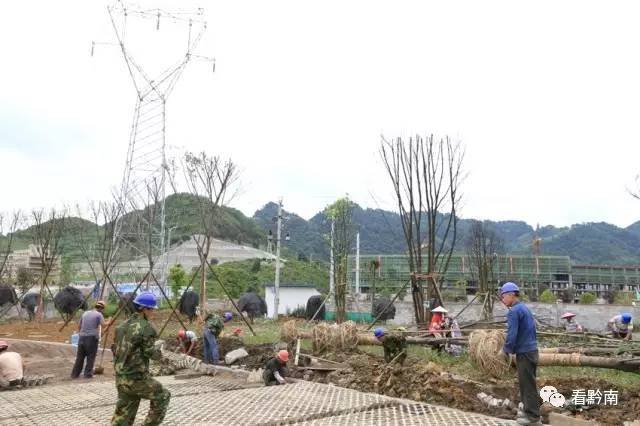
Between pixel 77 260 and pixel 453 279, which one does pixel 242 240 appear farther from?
pixel 453 279

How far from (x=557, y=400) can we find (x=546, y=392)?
22cm

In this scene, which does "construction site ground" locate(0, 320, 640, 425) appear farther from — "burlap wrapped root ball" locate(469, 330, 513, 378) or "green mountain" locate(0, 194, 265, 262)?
"green mountain" locate(0, 194, 265, 262)

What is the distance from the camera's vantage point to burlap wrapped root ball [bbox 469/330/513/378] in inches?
315

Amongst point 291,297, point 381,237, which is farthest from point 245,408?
point 381,237

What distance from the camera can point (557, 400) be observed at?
6.40 m

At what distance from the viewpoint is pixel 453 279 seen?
4178 cm

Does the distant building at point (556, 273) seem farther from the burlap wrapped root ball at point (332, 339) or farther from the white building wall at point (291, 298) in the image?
the burlap wrapped root ball at point (332, 339)

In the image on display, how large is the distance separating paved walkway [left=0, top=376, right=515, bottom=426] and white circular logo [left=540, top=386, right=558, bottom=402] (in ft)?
3.00

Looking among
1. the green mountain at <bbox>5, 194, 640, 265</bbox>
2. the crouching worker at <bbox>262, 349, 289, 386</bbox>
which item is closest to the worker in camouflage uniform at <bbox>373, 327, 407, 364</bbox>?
the crouching worker at <bbox>262, 349, 289, 386</bbox>

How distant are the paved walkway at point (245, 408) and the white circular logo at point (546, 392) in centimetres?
91

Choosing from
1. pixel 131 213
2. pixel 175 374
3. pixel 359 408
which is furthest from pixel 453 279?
pixel 359 408

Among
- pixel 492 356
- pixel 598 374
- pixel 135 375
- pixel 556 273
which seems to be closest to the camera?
pixel 135 375

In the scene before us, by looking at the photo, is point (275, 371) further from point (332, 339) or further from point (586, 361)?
point (586, 361)

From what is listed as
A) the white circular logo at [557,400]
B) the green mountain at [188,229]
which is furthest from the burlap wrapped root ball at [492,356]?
the green mountain at [188,229]
